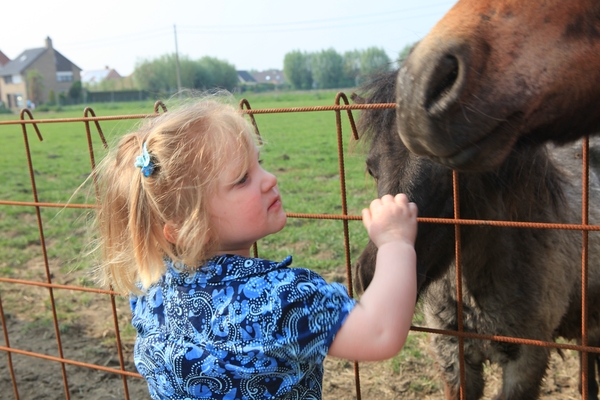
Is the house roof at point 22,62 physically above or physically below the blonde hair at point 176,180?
above

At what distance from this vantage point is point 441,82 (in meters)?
1.32

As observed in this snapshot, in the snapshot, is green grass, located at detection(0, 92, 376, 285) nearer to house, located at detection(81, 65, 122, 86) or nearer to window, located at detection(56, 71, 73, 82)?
window, located at detection(56, 71, 73, 82)

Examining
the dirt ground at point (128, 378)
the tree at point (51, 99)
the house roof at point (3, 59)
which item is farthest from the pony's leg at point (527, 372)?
the house roof at point (3, 59)

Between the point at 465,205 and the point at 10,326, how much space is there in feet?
13.0

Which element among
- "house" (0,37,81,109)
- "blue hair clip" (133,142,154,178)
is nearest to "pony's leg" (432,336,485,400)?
"blue hair clip" (133,142,154,178)

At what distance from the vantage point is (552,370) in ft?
12.4

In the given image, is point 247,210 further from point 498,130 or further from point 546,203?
point 546,203

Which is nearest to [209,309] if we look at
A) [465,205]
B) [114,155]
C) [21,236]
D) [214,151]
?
[214,151]

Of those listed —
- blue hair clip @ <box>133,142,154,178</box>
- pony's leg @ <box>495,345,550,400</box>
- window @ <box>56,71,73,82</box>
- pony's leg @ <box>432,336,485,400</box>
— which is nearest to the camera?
blue hair clip @ <box>133,142,154,178</box>

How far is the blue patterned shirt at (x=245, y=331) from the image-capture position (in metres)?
Answer: 1.34

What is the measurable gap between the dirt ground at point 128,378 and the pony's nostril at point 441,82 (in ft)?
8.55

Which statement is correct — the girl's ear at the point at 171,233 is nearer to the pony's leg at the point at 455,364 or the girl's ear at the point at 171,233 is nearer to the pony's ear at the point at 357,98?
the pony's ear at the point at 357,98

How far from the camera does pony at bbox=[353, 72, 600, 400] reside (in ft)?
7.61

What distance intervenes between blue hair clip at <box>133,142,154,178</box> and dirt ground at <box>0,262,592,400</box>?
2493 mm
